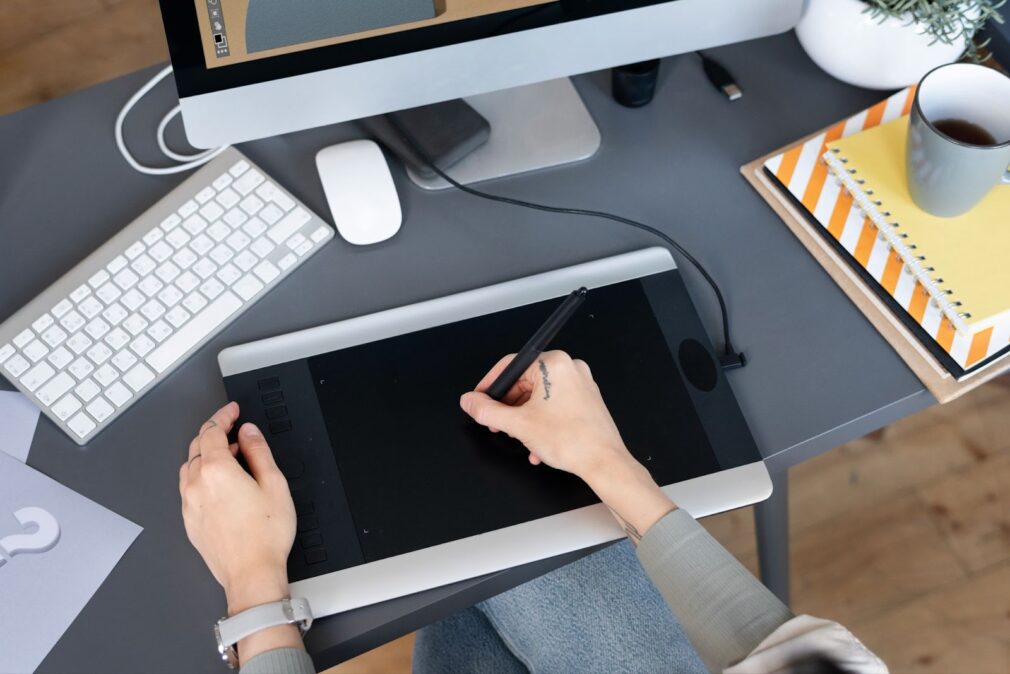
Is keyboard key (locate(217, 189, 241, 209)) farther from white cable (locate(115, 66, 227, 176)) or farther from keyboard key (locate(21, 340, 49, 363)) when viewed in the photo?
keyboard key (locate(21, 340, 49, 363))

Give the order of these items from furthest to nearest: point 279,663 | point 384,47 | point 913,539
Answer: point 913,539
point 384,47
point 279,663

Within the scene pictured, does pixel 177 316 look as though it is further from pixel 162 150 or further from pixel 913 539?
pixel 913 539

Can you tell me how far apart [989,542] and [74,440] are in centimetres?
132

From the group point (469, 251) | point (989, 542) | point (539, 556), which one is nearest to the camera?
point (539, 556)

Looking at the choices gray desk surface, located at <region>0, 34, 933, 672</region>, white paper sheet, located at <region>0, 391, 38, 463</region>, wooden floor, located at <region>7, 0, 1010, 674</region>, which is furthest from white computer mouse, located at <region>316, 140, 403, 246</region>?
wooden floor, located at <region>7, 0, 1010, 674</region>

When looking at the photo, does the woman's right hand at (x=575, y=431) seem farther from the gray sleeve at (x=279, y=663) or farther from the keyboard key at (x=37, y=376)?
the keyboard key at (x=37, y=376)

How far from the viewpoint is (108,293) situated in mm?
866

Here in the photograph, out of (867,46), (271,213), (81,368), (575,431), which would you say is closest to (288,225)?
(271,213)

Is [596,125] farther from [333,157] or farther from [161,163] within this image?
[161,163]

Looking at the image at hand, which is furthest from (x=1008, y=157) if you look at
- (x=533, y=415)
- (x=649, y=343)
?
(x=533, y=415)

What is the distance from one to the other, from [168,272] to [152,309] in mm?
39

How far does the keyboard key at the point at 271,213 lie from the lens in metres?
0.91

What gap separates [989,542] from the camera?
146 centimetres

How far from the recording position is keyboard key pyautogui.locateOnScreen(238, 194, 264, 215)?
909 mm
